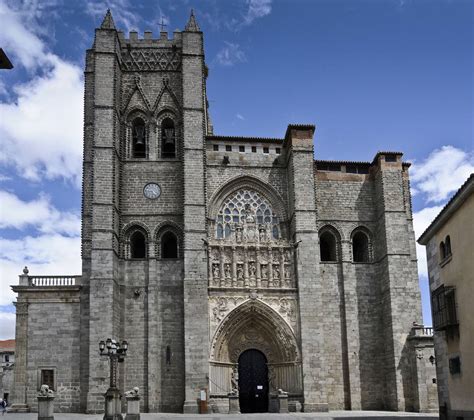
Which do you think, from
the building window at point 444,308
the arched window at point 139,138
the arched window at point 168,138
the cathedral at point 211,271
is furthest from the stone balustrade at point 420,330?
the arched window at point 139,138

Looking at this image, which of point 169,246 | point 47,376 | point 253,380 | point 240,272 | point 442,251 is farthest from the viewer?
point 169,246

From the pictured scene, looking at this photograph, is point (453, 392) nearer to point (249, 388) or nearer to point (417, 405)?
point (417, 405)

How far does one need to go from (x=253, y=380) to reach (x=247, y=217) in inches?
259

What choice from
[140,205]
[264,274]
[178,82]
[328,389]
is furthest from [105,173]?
[328,389]

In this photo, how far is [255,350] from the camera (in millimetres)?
27125

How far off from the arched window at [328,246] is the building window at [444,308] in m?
10.1

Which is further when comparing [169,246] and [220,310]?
[169,246]

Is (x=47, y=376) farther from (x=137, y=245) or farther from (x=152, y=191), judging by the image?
(x=152, y=191)

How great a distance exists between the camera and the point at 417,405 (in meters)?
25.3

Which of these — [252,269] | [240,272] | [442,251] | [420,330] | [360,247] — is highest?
[360,247]

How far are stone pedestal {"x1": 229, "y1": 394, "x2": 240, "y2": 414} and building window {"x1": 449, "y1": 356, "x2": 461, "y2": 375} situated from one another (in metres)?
9.67

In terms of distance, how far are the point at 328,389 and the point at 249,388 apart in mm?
3108

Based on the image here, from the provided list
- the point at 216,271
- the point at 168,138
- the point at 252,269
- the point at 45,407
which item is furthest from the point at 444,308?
the point at 168,138

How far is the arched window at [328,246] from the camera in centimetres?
2856
